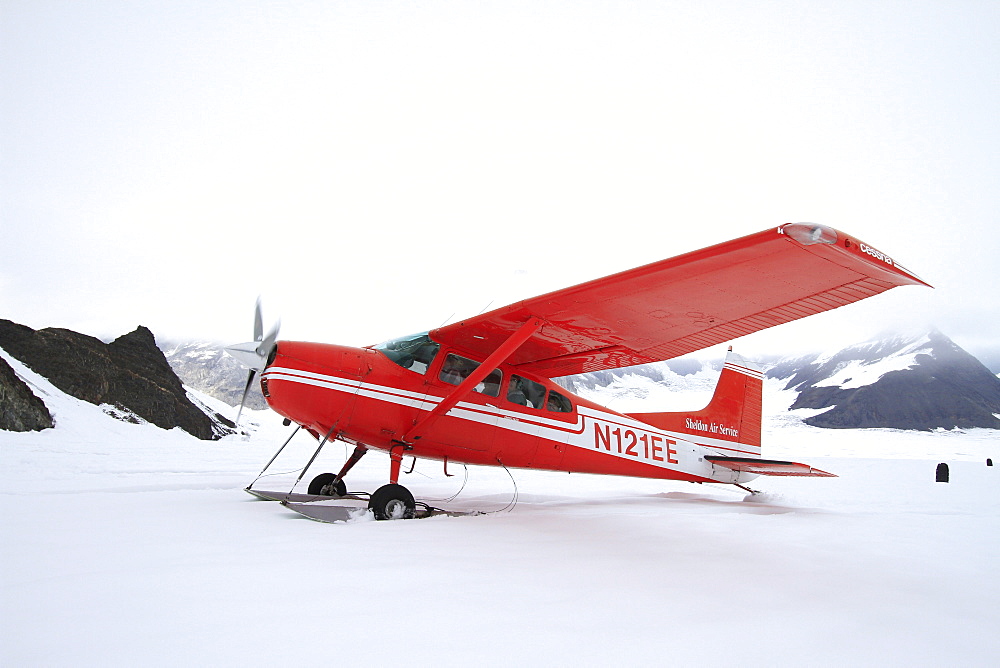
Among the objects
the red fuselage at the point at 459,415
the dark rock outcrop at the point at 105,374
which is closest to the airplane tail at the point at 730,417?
the red fuselage at the point at 459,415

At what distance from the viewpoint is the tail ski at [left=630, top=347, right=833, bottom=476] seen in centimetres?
873

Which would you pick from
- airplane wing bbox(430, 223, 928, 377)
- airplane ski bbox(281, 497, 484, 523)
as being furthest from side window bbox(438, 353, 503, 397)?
airplane ski bbox(281, 497, 484, 523)

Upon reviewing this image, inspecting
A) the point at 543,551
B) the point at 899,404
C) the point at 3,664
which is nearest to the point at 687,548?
the point at 543,551

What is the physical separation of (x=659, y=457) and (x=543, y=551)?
17.1 ft

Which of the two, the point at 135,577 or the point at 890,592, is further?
the point at 890,592

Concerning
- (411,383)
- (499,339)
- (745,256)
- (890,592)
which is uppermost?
(745,256)

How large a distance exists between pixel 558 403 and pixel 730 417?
13.6 feet

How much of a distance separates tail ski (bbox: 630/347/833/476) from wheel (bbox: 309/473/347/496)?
4718 millimetres

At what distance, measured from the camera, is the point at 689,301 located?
5.26m

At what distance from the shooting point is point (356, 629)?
2037mm

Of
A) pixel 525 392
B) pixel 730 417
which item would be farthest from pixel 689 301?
pixel 730 417

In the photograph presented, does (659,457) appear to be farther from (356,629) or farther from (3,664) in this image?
(3,664)

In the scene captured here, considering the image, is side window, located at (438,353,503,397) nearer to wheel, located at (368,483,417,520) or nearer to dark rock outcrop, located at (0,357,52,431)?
wheel, located at (368,483,417,520)

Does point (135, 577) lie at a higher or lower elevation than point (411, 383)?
lower
